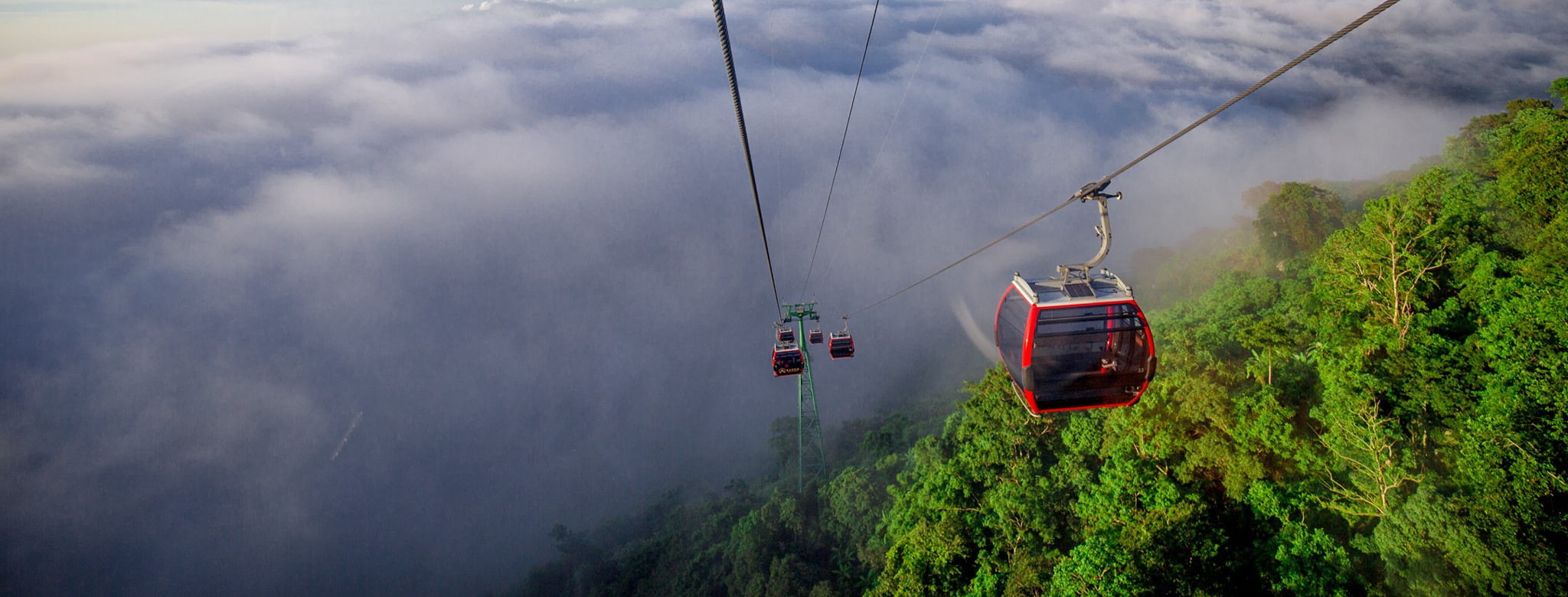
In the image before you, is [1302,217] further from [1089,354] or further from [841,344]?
[1089,354]

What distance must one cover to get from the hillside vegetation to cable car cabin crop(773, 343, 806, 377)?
25.1 feet

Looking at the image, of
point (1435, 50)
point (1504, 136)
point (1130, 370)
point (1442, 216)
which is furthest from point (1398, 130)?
point (1130, 370)

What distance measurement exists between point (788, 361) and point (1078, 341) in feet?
56.7

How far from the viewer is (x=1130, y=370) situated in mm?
13039

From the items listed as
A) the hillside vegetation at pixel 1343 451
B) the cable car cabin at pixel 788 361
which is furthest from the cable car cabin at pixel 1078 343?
the cable car cabin at pixel 788 361

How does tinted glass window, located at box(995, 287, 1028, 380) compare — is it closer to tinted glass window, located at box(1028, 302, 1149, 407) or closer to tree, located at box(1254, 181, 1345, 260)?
tinted glass window, located at box(1028, 302, 1149, 407)

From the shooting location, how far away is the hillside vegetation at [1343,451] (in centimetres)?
1402

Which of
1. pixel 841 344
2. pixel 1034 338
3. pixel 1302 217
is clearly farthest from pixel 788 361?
pixel 1302 217

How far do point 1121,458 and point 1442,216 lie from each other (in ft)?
39.0

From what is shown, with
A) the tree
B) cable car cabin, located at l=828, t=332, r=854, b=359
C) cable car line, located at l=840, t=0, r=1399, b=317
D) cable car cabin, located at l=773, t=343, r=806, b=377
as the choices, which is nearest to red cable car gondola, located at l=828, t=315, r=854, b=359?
cable car cabin, located at l=828, t=332, r=854, b=359

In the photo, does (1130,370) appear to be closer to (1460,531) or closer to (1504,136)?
(1460,531)

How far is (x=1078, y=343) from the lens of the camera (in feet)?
41.9

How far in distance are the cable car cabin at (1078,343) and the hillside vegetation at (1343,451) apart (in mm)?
6437

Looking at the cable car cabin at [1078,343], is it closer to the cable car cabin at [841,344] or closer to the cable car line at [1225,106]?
the cable car line at [1225,106]
